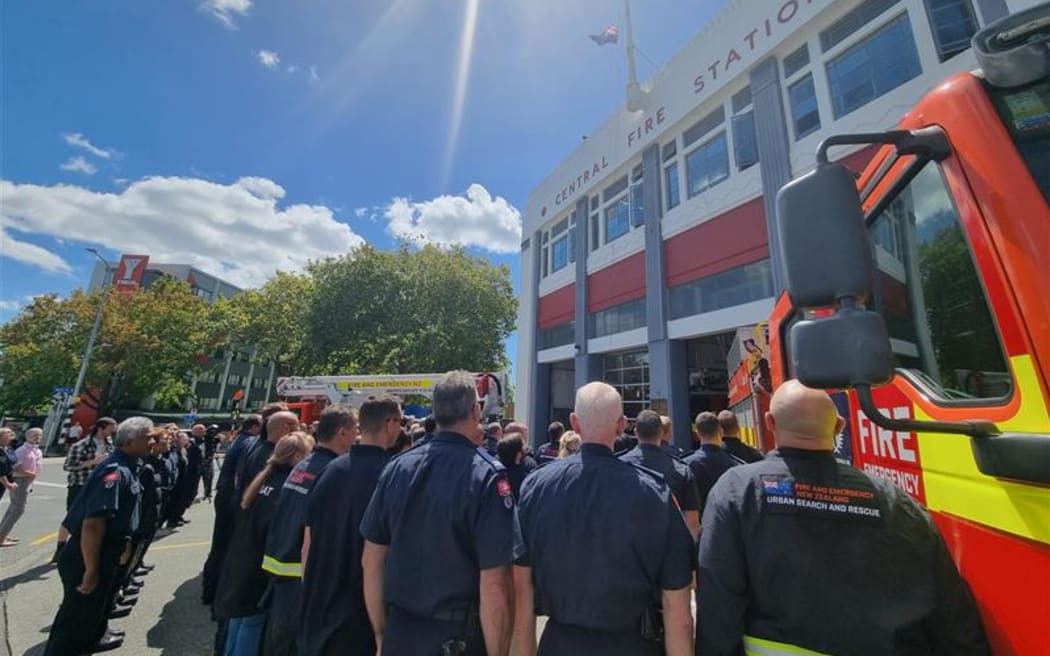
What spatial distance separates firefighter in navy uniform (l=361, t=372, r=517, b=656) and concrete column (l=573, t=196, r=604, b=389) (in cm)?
1472

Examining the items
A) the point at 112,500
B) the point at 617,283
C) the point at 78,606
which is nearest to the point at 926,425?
the point at 112,500

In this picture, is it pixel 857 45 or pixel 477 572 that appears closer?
pixel 477 572

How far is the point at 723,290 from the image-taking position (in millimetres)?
12297

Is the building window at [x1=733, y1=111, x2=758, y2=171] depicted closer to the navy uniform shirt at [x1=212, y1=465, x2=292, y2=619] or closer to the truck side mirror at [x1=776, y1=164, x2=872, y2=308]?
the truck side mirror at [x1=776, y1=164, x2=872, y2=308]

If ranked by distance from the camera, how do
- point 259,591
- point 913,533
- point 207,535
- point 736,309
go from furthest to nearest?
1. point 736,309
2. point 207,535
3. point 259,591
4. point 913,533

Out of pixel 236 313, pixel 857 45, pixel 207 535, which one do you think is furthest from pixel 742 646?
pixel 236 313

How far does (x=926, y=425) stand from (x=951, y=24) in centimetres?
1181

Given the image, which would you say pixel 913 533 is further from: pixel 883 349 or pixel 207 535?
pixel 207 535

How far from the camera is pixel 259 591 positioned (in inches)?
128

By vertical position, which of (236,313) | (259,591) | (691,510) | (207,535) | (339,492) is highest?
(236,313)

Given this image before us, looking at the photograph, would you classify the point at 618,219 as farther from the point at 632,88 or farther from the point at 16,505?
the point at 16,505

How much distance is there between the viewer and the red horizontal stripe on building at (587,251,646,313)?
603 inches

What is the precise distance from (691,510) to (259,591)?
370 centimetres

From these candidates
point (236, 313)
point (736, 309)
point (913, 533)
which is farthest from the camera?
point (236, 313)
